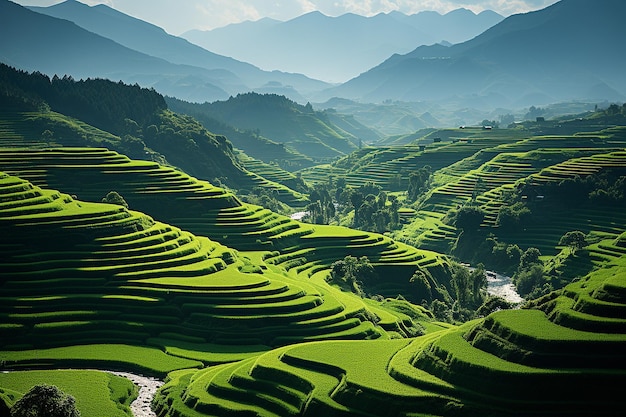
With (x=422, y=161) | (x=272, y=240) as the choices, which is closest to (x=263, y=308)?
(x=272, y=240)

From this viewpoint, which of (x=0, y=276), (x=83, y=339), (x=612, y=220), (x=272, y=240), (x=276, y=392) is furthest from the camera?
(x=612, y=220)

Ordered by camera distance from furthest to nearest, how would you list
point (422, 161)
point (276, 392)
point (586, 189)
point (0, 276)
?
point (422, 161), point (586, 189), point (0, 276), point (276, 392)

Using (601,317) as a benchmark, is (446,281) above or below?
below

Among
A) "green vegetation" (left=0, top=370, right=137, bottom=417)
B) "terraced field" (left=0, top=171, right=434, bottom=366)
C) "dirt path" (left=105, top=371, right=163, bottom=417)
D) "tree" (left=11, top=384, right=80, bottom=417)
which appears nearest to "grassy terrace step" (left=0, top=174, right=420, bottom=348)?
"terraced field" (left=0, top=171, right=434, bottom=366)

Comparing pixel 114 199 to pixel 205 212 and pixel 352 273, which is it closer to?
pixel 205 212

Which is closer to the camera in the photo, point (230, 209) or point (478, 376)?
point (478, 376)

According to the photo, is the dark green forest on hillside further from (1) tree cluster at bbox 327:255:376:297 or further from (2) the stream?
(2) the stream

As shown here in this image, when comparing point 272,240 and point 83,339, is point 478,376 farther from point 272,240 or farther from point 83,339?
point 272,240
